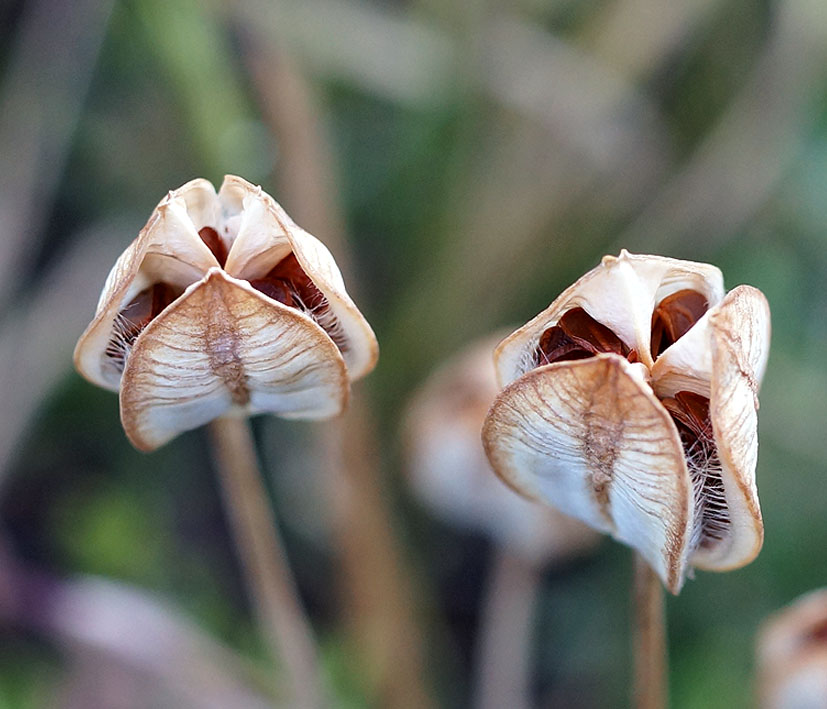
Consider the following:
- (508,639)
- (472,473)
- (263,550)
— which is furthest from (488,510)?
(263,550)

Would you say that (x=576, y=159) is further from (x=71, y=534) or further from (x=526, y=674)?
(x=71, y=534)

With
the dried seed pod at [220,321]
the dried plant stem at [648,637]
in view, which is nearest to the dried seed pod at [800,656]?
the dried plant stem at [648,637]

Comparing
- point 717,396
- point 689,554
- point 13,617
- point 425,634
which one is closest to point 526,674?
point 425,634

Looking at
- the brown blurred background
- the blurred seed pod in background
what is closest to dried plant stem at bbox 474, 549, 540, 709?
the blurred seed pod in background

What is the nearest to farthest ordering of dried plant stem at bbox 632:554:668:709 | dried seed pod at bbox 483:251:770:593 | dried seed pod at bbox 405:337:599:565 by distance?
1. dried seed pod at bbox 483:251:770:593
2. dried plant stem at bbox 632:554:668:709
3. dried seed pod at bbox 405:337:599:565

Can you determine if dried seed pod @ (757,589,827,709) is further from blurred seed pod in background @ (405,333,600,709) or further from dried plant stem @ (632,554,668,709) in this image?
blurred seed pod in background @ (405,333,600,709)

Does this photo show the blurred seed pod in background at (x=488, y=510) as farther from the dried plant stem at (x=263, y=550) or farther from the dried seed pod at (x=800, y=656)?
the dried seed pod at (x=800, y=656)
